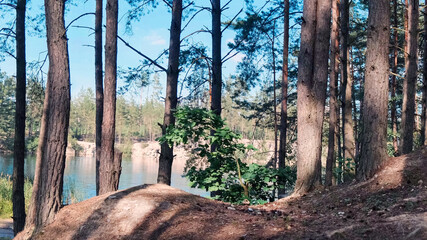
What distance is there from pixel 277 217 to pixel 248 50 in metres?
11.1

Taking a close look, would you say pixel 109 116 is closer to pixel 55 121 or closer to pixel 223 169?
pixel 55 121

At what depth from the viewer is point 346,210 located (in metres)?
4.89

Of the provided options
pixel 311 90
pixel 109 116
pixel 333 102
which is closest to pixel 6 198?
pixel 109 116

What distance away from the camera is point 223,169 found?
6.78 m

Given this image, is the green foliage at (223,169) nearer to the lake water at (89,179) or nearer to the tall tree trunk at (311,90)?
the tall tree trunk at (311,90)

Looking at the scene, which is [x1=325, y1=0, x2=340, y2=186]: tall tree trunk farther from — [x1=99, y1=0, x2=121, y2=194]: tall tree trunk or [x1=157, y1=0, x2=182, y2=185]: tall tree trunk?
Answer: [x1=99, y1=0, x2=121, y2=194]: tall tree trunk

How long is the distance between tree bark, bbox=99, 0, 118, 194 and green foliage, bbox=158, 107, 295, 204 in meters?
1.07

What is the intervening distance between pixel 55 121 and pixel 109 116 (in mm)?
1425

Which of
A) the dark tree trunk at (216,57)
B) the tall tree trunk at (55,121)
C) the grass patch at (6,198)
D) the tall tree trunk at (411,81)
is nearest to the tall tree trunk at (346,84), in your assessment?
the tall tree trunk at (411,81)

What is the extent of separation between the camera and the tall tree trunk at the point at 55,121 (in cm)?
553

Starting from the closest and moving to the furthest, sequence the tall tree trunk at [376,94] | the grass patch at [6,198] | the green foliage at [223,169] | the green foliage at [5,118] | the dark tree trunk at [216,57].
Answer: the tall tree trunk at [376,94] → the green foliage at [223,169] → the dark tree trunk at [216,57] → the grass patch at [6,198] → the green foliage at [5,118]

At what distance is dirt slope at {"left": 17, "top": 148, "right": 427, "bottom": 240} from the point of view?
12.7 ft

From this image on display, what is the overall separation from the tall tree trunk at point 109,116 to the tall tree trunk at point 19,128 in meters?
3.35

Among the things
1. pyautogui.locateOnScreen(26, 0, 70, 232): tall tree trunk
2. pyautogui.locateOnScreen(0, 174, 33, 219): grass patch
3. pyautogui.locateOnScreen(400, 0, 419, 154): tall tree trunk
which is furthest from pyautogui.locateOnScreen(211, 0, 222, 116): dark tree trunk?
pyautogui.locateOnScreen(0, 174, 33, 219): grass patch
